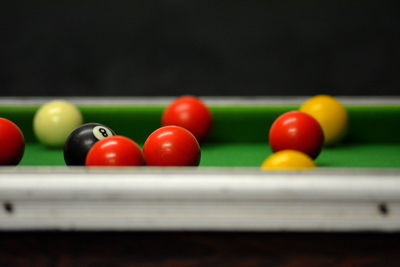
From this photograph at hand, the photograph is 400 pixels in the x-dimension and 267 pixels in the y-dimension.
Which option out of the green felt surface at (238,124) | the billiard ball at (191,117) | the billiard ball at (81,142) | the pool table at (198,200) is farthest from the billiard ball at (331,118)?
the pool table at (198,200)

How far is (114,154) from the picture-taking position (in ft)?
5.16

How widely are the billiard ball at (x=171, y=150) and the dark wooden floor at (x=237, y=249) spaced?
19.1 inches

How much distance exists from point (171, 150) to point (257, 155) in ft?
1.77

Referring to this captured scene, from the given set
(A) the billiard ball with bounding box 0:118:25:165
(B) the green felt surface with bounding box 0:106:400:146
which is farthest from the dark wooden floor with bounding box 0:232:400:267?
(B) the green felt surface with bounding box 0:106:400:146

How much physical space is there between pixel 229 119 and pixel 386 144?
656mm

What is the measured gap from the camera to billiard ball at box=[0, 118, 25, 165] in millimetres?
1837
